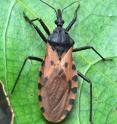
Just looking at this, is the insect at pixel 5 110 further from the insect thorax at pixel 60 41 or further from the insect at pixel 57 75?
the insect thorax at pixel 60 41

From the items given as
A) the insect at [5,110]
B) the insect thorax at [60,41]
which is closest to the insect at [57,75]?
the insect thorax at [60,41]

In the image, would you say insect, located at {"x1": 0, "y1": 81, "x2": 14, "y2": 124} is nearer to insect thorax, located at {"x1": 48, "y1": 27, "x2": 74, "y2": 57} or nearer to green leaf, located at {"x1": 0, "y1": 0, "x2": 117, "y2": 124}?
green leaf, located at {"x1": 0, "y1": 0, "x2": 117, "y2": 124}

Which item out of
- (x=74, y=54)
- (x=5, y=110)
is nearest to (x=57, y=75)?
(x=74, y=54)

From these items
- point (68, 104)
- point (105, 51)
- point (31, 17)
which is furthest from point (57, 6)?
point (68, 104)

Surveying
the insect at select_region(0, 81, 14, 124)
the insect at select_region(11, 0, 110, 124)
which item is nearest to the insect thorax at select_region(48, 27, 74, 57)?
the insect at select_region(11, 0, 110, 124)

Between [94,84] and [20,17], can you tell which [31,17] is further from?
[94,84]

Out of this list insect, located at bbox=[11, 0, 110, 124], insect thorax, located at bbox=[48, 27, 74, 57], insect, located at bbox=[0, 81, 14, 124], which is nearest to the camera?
insect, located at bbox=[0, 81, 14, 124]
